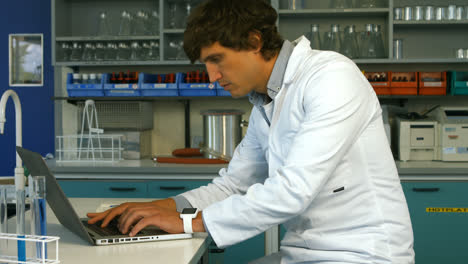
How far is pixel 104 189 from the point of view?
3.12 m

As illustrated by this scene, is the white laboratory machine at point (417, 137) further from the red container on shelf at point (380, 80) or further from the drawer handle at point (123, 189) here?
the drawer handle at point (123, 189)

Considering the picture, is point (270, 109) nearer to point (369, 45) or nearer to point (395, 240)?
point (395, 240)

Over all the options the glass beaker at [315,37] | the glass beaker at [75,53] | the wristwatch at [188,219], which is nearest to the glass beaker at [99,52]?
the glass beaker at [75,53]

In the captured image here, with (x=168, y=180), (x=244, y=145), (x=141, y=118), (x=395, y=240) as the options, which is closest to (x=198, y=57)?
(x=244, y=145)

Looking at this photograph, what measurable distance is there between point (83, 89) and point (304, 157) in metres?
2.65

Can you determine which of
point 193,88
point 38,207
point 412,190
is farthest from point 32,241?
point 193,88

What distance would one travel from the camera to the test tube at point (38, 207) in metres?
1.00

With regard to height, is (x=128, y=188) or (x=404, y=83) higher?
(x=404, y=83)

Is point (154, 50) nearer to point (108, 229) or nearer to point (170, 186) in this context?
point (170, 186)

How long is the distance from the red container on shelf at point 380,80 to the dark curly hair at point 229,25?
216 cm

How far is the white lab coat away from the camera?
1197 mm

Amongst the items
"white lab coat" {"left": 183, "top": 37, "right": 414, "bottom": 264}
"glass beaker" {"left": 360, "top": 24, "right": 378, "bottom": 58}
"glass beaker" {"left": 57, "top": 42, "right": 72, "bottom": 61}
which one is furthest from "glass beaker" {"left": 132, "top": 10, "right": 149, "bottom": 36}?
"white lab coat" {"left": 183, "top": 37, "right": 414, "bottom": 264}

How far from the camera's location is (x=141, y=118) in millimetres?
3537

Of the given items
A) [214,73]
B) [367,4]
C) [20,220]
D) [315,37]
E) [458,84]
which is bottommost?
[20,220]
